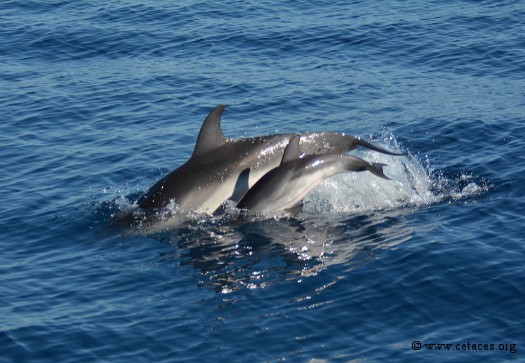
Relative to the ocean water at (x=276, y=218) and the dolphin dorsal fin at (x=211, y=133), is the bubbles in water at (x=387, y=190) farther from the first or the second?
the dolphin dorsal fin at (x=211, y=133)

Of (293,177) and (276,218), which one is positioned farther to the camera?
(276,218)

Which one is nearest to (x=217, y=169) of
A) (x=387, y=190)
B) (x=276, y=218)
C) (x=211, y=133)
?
(x=211, y=133)

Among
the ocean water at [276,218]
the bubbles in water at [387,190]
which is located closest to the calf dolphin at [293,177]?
the ocean water at [276,218]

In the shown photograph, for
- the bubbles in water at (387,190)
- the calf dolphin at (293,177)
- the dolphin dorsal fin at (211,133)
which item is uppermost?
the dolphin dorsal fin at (211,133)

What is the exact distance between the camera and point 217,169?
19.7 metres

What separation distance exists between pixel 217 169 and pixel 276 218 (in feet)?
4.76

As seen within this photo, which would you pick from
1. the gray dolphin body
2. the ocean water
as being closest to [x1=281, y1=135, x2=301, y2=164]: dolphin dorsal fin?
the gray dolphin body

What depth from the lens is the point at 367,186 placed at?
20781mm

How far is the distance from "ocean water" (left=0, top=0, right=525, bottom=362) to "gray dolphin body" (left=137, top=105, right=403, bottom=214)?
620 millimetres

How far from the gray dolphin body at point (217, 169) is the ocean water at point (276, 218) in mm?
620

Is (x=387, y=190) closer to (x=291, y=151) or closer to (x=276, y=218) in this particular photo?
(x=291, y=151)

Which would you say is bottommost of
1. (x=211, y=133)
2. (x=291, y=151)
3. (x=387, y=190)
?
(x=387, y=190)

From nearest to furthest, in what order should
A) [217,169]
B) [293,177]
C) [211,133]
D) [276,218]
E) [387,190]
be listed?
[293,177]
[276,218]
[211,133]
[217,169]
[387,190]

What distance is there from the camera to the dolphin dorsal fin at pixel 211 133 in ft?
63.1
